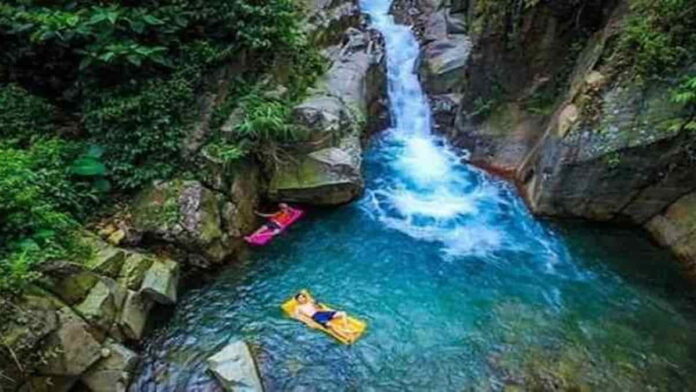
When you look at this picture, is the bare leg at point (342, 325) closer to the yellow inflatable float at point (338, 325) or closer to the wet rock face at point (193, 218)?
the yellow inflatable float at point (338, 325)

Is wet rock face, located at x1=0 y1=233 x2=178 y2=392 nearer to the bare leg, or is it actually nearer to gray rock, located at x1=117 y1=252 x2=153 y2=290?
gray rock, located at x1=117 y1=252 x2=153 y2=290

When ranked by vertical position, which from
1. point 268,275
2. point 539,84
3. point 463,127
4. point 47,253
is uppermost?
point 539,84

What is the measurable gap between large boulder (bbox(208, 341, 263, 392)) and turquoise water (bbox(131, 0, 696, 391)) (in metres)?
0.15

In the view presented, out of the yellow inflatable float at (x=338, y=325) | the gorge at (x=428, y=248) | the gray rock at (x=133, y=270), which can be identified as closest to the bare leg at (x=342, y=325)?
the yellow inflatable float at (x=338, y=325)

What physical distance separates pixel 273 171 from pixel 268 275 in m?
2.31

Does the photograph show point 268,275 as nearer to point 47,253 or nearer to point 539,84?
point 47,253

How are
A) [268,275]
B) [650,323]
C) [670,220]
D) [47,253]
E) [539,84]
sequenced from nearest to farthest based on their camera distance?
[47,253]
[650,323]
[268,275]
[670,220]
[539,84]

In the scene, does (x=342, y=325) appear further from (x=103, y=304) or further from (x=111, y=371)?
(x=103, y=304)

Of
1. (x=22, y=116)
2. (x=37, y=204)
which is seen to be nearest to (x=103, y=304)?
(x=37, y=204)

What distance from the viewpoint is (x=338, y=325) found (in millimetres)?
7234

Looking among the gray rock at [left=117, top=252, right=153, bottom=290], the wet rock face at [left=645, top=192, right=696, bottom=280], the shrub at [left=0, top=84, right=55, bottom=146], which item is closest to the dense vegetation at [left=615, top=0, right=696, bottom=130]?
the wet rock face at [left=645, top=192, right=696, bottom=280]

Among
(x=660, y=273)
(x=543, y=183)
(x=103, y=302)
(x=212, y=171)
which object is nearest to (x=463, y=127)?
(x=543, y=183)

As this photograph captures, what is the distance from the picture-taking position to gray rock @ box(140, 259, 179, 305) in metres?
7.31

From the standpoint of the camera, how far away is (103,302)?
671cm
